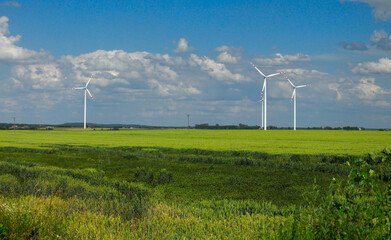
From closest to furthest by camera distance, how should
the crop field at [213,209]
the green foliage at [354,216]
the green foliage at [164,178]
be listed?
the green foliage at [354,216]
the crop field at [213,209]
the green foliage at [164,178]

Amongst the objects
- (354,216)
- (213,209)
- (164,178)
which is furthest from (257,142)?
(354,216)

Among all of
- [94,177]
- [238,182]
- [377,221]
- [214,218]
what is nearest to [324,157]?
[238,182]

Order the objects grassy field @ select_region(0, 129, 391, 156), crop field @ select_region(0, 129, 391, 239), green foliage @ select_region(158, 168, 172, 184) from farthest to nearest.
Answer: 1. grassy field @ select_region(0, 129, 391, 156)
2. green foliage @ select_region(158, 168, 172, 184)
3. crop field @ select_region(0, 129, 391, 239)

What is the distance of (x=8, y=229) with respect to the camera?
25.4 feet

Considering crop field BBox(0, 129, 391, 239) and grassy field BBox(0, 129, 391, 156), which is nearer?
crop field BBox(0, 129, 391, 239)

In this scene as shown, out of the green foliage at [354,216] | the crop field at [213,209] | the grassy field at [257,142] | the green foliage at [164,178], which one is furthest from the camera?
the grassy field at [257,142]

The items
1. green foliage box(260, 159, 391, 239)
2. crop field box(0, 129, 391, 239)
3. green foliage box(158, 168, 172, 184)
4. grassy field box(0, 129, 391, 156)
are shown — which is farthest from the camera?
grassy field box(0, 129, 391, 156)

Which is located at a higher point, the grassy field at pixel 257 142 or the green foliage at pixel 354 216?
the green foliage at pixel 354 216

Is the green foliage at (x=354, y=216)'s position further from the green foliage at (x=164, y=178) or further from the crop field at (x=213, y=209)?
the green foliage at (x=164, y=178)

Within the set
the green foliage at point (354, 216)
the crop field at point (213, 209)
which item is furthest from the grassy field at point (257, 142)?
the green foliage at point (354, 216)

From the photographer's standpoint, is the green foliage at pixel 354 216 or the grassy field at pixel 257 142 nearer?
the green foliage at pixel 354 216

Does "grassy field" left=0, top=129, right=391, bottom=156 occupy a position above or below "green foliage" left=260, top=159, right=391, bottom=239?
below

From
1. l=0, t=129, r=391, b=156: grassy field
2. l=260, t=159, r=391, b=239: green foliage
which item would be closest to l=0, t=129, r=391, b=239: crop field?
l=260, t=159, r=391, b=239: green foliage

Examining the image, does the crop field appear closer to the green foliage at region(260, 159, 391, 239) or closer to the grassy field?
the green foliage at region(260, 159, 391, 239)
